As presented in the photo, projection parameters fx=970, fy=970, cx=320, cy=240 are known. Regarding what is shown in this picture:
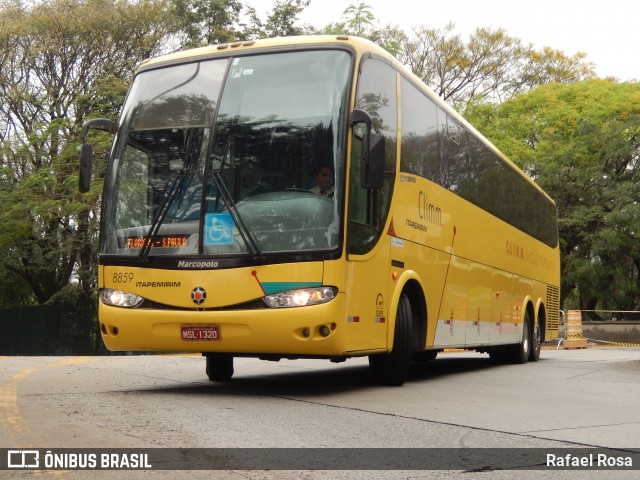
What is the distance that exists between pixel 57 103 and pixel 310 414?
2763 cm

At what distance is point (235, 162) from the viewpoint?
997cm

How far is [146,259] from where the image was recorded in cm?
1000

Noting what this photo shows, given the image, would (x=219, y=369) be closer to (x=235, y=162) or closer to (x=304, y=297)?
(x=304, y=297)

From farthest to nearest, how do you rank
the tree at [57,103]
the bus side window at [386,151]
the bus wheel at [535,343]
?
the tree at [57,103] → the bus wheel at [535,343] → the bus side window at [386,151]

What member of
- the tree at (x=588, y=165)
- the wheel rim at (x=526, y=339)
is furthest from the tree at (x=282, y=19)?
the wheel rim at (x=526, y=339)

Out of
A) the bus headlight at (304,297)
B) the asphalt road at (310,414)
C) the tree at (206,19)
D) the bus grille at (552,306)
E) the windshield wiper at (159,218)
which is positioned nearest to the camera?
the asphalt road at (310,414)

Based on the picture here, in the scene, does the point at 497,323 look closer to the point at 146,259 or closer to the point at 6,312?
the point at 146,259

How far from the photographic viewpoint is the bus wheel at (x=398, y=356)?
11148 mm

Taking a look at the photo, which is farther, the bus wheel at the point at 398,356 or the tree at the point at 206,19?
the tree at the point at 206,19

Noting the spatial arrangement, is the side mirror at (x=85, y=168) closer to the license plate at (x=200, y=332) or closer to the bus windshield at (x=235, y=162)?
the bus windshield at (x=235, y=162)

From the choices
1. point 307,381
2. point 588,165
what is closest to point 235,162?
point 307,381

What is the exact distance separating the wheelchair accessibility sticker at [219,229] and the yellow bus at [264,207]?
0.03 feet

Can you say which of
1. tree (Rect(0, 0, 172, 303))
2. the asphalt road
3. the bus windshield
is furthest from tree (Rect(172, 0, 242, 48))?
the bus windshield

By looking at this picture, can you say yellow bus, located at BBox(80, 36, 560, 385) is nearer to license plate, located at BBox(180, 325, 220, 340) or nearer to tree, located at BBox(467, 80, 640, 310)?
license plate, located at BBox(180, 325, 220, 340)
